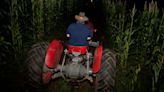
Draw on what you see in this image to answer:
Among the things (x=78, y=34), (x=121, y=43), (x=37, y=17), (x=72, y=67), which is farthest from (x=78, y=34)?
(x=37, y=17)

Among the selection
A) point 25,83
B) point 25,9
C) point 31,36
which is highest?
point 25,9

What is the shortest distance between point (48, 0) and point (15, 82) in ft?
11.8

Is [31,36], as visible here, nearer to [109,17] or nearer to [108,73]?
[108,73]

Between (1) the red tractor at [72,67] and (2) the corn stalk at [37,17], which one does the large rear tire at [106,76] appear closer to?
(1) the red tractor at [72,67]

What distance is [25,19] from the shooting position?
285 inches

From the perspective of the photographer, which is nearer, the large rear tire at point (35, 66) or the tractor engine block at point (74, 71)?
the tractor engine block at point (74, 71)

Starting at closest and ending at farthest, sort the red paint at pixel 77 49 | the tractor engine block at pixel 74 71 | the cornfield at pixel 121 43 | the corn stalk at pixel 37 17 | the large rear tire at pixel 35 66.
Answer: the tractor engine block at pixel 74 71
the large rear tire at pixel 35 66
the red paint at pixel 77 49
the cornfield at pixel 121 43
the corn stalk at pixel 37 17

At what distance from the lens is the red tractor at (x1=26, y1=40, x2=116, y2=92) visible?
16.5ft

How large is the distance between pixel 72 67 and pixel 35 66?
2.18ft

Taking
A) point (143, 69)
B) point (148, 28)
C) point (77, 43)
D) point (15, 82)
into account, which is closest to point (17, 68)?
point (15, 82)

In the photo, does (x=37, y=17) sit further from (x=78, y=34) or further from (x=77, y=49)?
(x=77, y=49)

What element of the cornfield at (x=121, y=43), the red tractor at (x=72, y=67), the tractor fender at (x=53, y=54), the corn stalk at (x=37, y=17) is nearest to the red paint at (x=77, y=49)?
the red tractor at (x=72, y=67)

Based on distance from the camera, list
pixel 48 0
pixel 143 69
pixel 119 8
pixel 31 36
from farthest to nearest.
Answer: pixel 119 8
pixel 48 0
pixel 31 36
pixel 143 69

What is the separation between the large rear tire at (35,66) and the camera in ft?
16.7
